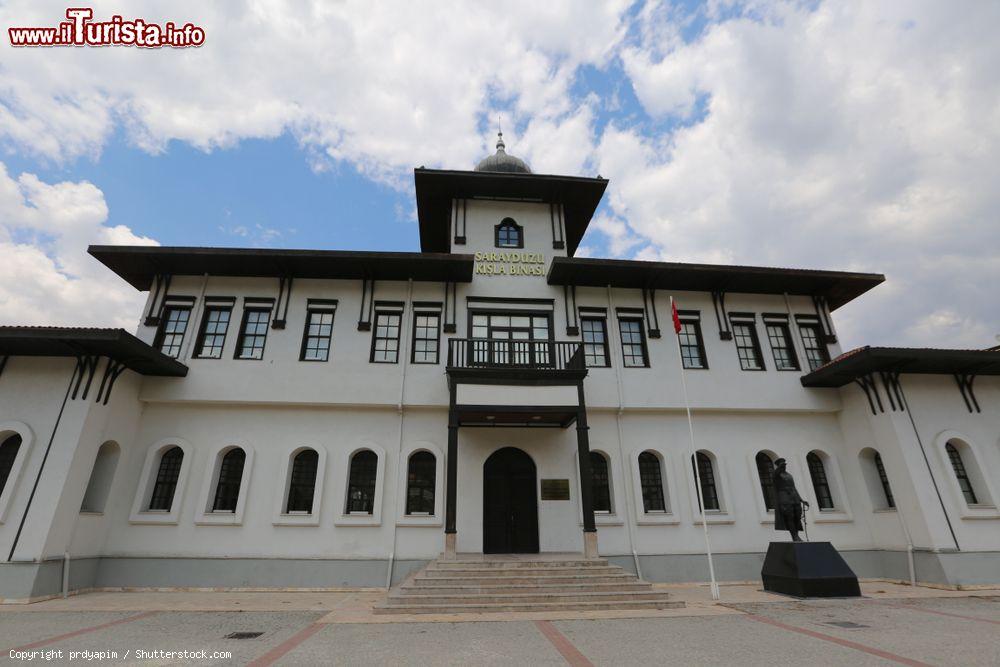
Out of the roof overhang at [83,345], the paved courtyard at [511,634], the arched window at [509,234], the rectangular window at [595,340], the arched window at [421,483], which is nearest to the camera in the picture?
the paved courtyard at [511,634]

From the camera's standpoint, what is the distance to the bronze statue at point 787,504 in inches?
429

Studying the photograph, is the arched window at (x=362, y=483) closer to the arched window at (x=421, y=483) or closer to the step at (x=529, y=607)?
the arched window at (x=421, y=483)

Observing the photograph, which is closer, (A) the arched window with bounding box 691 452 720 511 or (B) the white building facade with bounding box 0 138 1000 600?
(B) the white building facade with bounding box 0 138 1000 600

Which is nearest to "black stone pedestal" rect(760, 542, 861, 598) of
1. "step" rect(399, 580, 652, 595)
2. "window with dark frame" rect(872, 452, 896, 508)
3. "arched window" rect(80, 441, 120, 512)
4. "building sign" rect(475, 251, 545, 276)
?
"step" rect(399, 580, 652, 595)

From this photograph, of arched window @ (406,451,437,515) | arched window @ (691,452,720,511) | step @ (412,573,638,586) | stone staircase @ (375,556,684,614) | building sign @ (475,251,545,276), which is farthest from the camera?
building sign @ (475,251,545,276)

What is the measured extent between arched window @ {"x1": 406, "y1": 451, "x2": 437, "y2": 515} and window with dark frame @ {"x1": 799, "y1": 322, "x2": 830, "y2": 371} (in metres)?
13.1

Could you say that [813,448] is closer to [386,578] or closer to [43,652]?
[386,578]

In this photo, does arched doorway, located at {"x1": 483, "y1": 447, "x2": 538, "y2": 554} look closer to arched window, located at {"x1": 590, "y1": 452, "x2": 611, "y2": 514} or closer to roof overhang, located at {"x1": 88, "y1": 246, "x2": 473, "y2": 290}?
arched window, located at {"x1": 590, "y1": 452, "x2": 611, "y2": 514}

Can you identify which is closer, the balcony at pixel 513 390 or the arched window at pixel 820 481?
the balcony at pixel 513 390

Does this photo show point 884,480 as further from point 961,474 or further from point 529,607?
point 529,607

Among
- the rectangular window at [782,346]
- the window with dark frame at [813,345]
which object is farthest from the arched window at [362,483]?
the window with dark frame at [813,345]

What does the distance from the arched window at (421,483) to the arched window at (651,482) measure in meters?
6.28

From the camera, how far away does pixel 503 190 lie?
640 inches

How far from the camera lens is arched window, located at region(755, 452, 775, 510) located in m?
13.5
